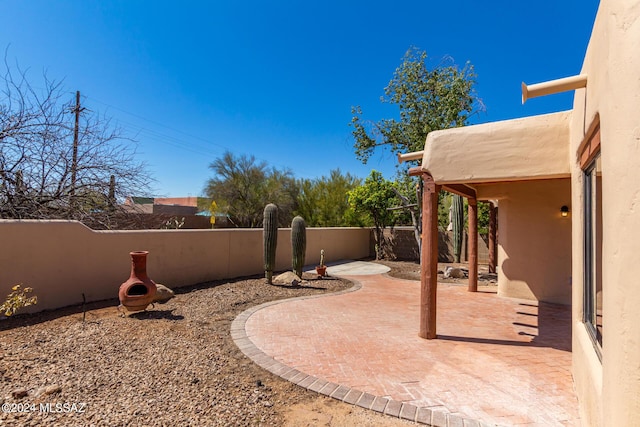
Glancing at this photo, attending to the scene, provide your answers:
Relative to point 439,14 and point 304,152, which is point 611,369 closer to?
point 439,14

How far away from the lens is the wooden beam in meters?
6.96

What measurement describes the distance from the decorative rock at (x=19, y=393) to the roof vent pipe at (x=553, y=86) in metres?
6.18

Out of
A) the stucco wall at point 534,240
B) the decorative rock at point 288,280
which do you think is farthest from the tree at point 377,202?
the stucco wall at point 534,240

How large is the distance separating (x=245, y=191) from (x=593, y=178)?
25.4m

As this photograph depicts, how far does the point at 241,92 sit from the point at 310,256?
955 centimetres

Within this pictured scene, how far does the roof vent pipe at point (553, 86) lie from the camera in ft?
10.6

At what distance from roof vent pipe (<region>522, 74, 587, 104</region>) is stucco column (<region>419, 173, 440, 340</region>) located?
235 centimetres

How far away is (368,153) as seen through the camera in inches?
625

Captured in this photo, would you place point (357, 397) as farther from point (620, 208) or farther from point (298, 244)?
point (298, 244)

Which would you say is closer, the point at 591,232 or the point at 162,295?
the point at 591,232

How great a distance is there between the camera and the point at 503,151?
16.5ft

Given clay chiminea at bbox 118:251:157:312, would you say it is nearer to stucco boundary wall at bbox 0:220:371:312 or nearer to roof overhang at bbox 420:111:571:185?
stucco boundary wall at bbox 0:220:371:312

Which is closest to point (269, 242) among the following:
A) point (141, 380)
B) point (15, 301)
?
point (15, 301)

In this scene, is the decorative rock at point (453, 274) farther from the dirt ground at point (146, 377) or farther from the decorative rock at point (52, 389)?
the decorative rock at point (52, 389)
